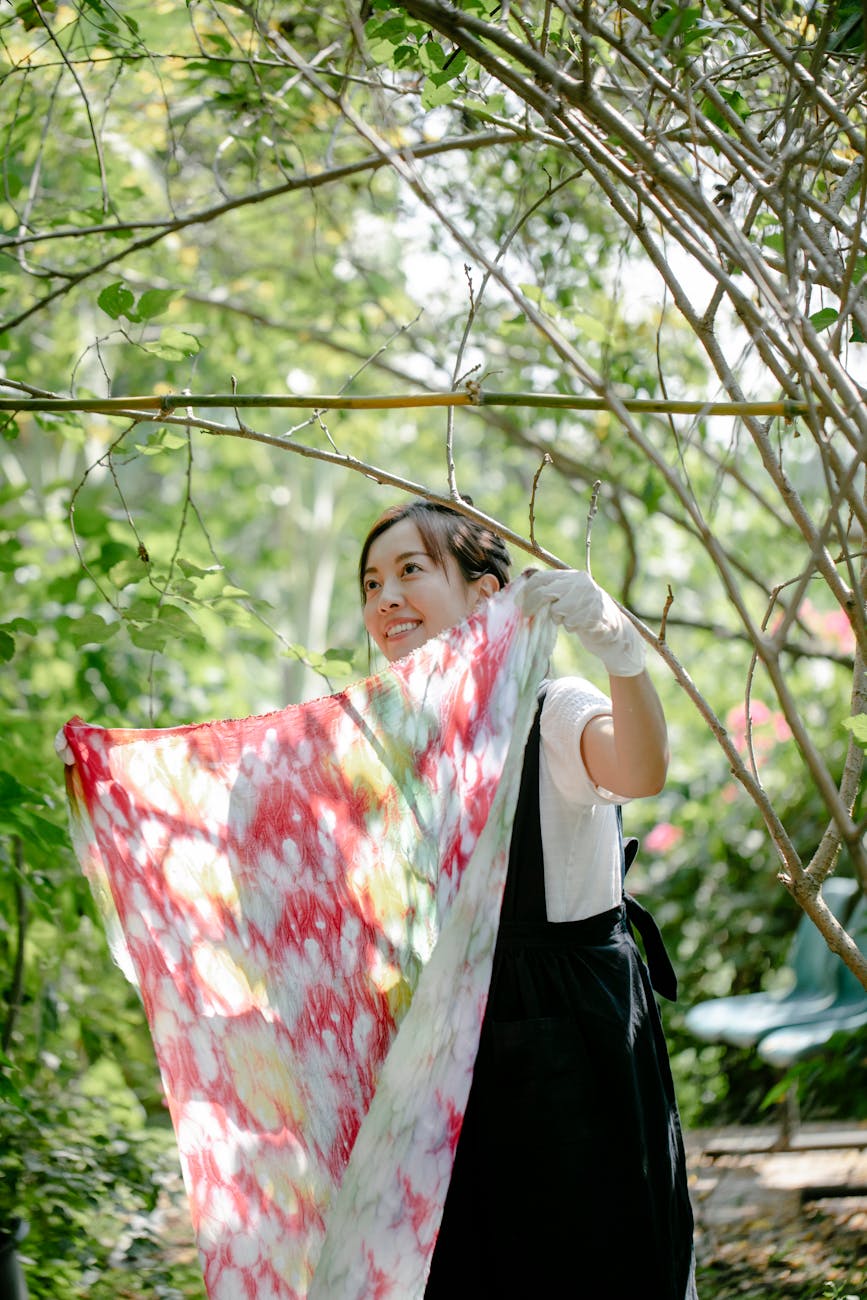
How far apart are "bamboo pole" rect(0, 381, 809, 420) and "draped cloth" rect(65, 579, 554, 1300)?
315mm

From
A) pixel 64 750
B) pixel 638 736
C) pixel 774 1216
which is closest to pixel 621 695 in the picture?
pixel 638 736

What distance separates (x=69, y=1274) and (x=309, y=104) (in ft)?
9.59

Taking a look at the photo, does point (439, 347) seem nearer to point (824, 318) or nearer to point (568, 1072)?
point (824, 318)

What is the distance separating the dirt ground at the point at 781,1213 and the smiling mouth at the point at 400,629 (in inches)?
63.6

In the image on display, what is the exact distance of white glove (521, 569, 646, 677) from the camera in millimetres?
1455

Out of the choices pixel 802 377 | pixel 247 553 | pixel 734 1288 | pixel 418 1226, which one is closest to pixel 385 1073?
pixel 418 1226

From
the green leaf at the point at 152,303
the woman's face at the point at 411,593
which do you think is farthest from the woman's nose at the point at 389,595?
the green leaf at the point at 152,303

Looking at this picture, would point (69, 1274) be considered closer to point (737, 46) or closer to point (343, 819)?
point (343, 819)

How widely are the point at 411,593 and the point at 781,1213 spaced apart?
2489mm

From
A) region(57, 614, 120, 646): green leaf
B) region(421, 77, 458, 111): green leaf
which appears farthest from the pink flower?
region(421, 77, 458, 111): green leaf

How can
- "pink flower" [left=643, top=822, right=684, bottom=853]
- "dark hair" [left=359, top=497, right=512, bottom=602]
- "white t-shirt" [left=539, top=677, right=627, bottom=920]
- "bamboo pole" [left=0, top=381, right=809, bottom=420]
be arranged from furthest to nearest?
"pink flower" [left=643, top=822, right=684, bottom=853] < "dark hair" [left=359, top=497, right=512, bottom=602] < "white t-shirt" [left=539, top=677, right=627, bottom=920] < "bamboo pole" [left=0, top=381, right=809, bottom=420]

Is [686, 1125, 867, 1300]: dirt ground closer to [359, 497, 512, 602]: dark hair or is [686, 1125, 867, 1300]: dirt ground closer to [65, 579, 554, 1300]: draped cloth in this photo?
[65, 579, 554, 1300]: draped cloth

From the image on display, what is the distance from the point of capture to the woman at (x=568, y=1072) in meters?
1.55

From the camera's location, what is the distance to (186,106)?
14.2 feet
